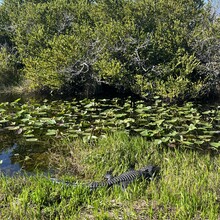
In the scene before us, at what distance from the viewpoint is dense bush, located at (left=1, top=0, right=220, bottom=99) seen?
8.60 metres

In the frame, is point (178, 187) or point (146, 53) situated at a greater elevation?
point (146, 53)

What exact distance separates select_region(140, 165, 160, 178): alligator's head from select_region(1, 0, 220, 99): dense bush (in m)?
4.48

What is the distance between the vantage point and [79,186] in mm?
3125

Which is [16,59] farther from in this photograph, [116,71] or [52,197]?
[52,197]

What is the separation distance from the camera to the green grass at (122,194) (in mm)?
2729

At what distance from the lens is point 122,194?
10.1ft

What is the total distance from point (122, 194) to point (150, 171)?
0.69 metres

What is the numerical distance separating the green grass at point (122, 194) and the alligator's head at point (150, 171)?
0.09 m

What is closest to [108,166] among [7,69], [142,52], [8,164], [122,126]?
[8,164]

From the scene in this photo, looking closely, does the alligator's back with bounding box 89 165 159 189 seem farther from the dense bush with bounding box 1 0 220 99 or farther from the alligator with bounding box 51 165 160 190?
the dense bush with bounding box 1 0 220 99

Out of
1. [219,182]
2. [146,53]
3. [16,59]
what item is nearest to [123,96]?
[146,53]

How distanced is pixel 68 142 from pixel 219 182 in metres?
2.51

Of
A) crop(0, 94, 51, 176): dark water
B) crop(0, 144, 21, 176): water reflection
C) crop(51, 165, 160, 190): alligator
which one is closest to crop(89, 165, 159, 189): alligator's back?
crop(51, 165, 160, 190): alligator

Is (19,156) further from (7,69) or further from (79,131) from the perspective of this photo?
(7,69)
